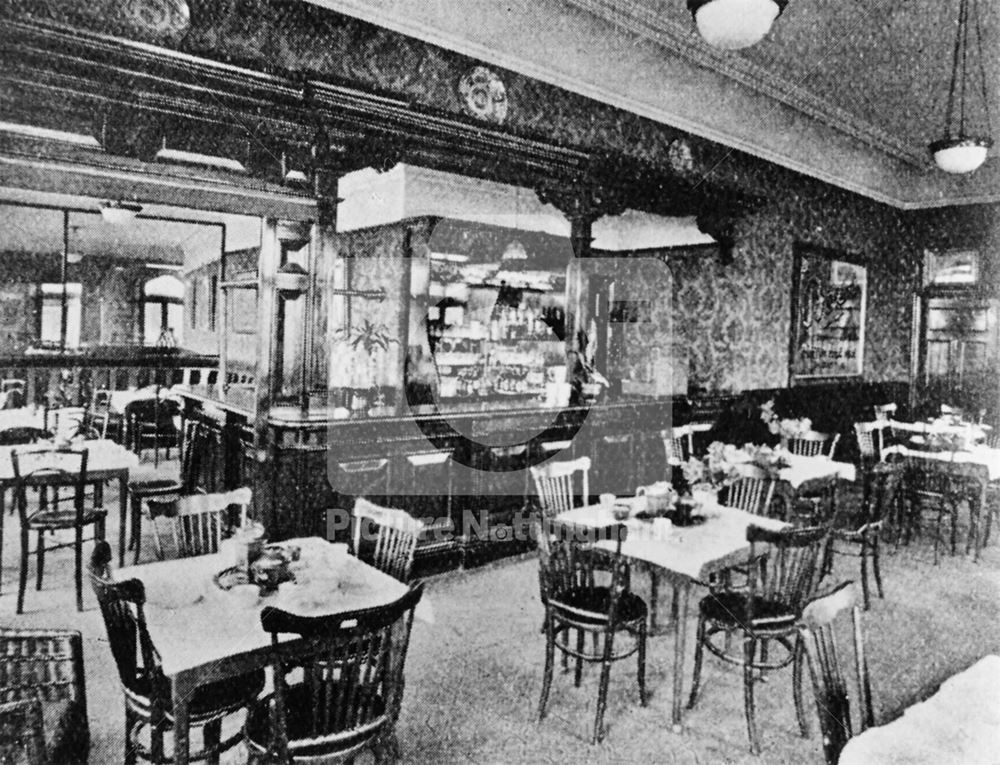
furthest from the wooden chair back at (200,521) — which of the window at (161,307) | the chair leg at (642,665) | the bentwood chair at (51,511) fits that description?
the window at (161,307)

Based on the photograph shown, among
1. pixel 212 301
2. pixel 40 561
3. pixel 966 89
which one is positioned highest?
pixel 966 89

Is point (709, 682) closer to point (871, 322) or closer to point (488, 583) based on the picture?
point (488, 583)

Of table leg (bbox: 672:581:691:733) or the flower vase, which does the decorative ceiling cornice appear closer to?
the flower vase

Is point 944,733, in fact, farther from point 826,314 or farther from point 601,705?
point 826,314

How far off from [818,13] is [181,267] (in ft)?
42.8

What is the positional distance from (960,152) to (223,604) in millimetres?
6888

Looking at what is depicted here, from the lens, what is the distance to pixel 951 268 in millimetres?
10234

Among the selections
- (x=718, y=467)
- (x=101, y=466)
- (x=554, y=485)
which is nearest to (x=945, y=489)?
(x=718, y=467)

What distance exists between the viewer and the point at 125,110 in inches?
156

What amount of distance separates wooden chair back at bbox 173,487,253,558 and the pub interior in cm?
2

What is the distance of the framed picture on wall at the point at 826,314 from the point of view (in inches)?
348

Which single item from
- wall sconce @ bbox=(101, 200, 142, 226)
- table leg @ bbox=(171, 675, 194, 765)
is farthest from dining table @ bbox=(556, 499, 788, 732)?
wall sconce @ bbox=(101, 200, 142, 226)

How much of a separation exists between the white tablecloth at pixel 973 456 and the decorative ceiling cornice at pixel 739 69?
3.73m

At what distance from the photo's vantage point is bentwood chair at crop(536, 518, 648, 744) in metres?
3.29
